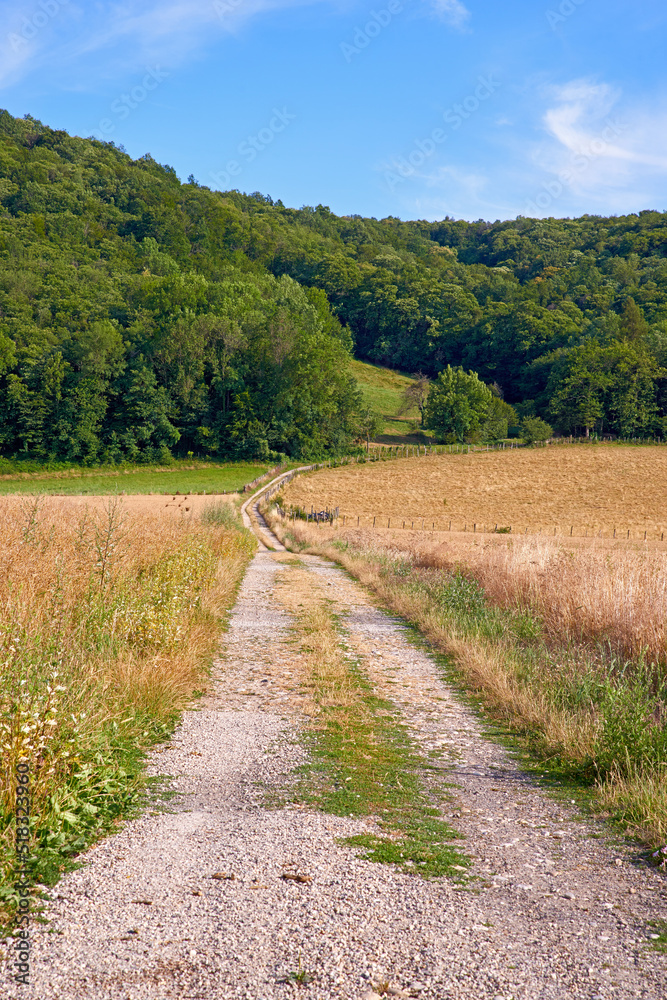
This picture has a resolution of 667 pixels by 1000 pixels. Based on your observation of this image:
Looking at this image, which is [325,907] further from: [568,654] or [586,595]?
[586,595]

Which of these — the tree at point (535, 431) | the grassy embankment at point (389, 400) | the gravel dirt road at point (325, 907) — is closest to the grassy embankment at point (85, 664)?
the gravel dirt road at point (325, 907)

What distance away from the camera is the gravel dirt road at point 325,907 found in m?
3.22

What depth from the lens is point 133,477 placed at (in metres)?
68.5

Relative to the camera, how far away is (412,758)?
659 centimetres

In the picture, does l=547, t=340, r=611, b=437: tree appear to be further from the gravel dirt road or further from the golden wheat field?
the gravel dirt road

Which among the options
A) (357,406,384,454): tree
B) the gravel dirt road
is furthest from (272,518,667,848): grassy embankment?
(357,406,384,454): tree

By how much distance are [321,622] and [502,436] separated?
79.1m

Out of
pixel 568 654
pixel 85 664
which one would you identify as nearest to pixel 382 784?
pixel 85 664

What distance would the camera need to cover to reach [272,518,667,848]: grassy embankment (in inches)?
236

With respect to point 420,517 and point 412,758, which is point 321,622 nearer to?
point 412,758

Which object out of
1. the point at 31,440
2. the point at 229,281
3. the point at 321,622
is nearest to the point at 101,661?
the point at 321,622

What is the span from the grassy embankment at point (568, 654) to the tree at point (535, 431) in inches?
2714

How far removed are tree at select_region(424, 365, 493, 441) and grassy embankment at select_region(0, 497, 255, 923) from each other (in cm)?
7586

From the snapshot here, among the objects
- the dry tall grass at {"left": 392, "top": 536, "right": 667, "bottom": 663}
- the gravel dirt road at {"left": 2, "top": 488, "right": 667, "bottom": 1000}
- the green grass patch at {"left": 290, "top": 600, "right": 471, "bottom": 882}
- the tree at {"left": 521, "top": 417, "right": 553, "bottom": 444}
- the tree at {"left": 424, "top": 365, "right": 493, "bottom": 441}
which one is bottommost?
the green grass patch at {"left": 290, "top": 600, "right": 471, "bottom": 882}
